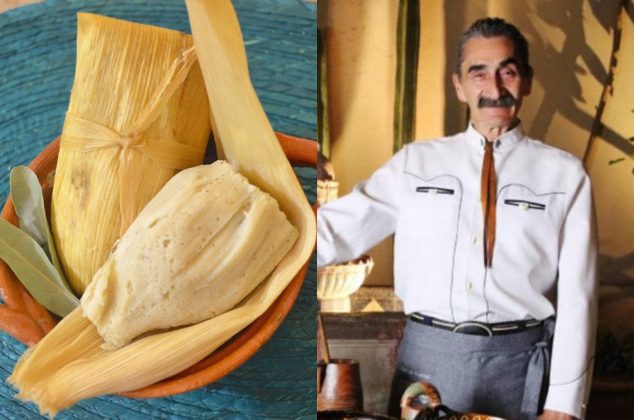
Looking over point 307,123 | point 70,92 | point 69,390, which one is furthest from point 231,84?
point 69,390

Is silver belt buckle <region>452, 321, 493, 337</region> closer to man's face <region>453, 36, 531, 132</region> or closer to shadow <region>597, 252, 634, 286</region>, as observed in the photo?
shadow <region>597, 252, 634, 286</region>

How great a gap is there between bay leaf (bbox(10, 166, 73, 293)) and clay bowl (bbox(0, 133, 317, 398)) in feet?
0.07

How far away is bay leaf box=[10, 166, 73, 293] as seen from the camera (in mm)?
1321

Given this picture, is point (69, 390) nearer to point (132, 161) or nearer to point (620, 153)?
point (132, 161)

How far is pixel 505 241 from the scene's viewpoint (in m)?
1.40

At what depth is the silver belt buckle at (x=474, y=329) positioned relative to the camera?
140 centimetres

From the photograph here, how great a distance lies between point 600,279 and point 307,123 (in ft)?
2.17

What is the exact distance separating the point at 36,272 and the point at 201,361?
13.3 inches

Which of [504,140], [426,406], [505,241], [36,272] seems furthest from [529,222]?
[36,272]

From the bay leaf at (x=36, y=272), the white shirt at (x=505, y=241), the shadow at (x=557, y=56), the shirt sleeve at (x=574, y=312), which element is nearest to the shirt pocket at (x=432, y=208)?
the white shirt at (x=505, y=241)

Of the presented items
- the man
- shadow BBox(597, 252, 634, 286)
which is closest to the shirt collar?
the man

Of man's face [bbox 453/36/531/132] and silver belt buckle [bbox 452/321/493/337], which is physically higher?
man's face [bbox 453/36/531/132]

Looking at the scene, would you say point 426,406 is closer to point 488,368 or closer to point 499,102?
point 488,368

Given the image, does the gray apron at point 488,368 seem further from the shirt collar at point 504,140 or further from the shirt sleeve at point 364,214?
the shirt collar at point 504,140
